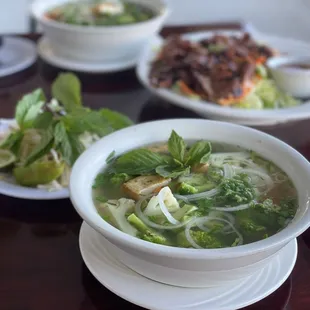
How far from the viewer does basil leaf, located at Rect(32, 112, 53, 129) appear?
1.30 m

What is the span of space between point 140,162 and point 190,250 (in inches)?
11.0

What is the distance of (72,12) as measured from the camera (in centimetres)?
210

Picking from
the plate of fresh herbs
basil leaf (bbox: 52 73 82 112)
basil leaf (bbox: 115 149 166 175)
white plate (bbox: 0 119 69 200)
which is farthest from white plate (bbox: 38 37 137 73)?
basil leaf (bbox: 115 149 166 175)

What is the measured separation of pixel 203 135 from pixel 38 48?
1.08m

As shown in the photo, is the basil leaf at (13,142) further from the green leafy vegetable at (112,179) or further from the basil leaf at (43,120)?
the green leafy vegetable at (112,179)

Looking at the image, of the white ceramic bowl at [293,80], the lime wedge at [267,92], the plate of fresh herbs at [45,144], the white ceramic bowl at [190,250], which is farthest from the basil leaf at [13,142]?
the white ceramic bowl at [293,80]

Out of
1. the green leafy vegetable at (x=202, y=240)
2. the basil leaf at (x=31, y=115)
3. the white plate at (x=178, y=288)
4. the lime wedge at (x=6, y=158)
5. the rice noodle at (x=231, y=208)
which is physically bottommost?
the lime wedge at (x=6, y=158)

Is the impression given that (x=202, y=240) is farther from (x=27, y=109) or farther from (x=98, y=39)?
(x=98, y=39)

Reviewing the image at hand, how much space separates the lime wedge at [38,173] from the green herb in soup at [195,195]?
191 millimetres

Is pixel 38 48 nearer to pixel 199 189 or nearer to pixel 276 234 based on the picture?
pixel 199 189

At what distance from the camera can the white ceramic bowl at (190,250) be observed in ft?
2.78

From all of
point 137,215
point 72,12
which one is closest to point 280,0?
point 72,12

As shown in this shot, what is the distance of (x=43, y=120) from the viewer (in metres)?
1.30

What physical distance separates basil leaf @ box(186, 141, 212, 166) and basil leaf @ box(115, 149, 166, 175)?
2.1 inches
